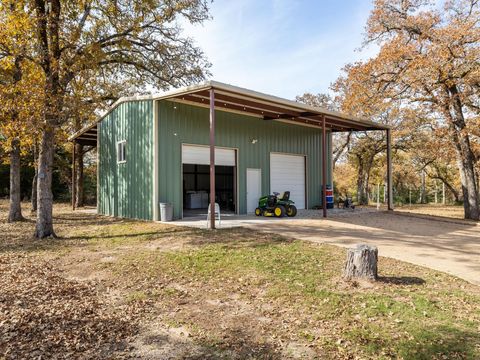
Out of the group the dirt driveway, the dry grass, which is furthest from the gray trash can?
the dry grass

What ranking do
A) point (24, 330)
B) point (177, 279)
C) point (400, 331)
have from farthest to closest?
point (177, 279)
point (24, 330)
point (400, 331)

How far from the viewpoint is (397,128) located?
21.2 metres

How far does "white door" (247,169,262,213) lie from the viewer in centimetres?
1308

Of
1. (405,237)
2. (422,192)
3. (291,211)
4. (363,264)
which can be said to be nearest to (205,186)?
(291,211)

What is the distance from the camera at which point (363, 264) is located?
4.71m

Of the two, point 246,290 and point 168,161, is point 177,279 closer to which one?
point 246,290

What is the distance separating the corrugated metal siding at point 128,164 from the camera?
11.0m

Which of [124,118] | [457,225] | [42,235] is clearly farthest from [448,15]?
[42,235]

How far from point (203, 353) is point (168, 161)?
8455mm

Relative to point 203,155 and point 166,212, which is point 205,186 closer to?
point 203,155

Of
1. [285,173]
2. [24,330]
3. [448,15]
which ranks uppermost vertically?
[448,15]

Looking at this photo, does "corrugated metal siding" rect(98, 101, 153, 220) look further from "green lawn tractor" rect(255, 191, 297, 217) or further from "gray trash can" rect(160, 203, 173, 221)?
"green lawn tractor" rect(255, 191, 297, 217)

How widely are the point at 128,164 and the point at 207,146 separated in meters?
2.89

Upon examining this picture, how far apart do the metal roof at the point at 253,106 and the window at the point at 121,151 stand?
1.47 m
